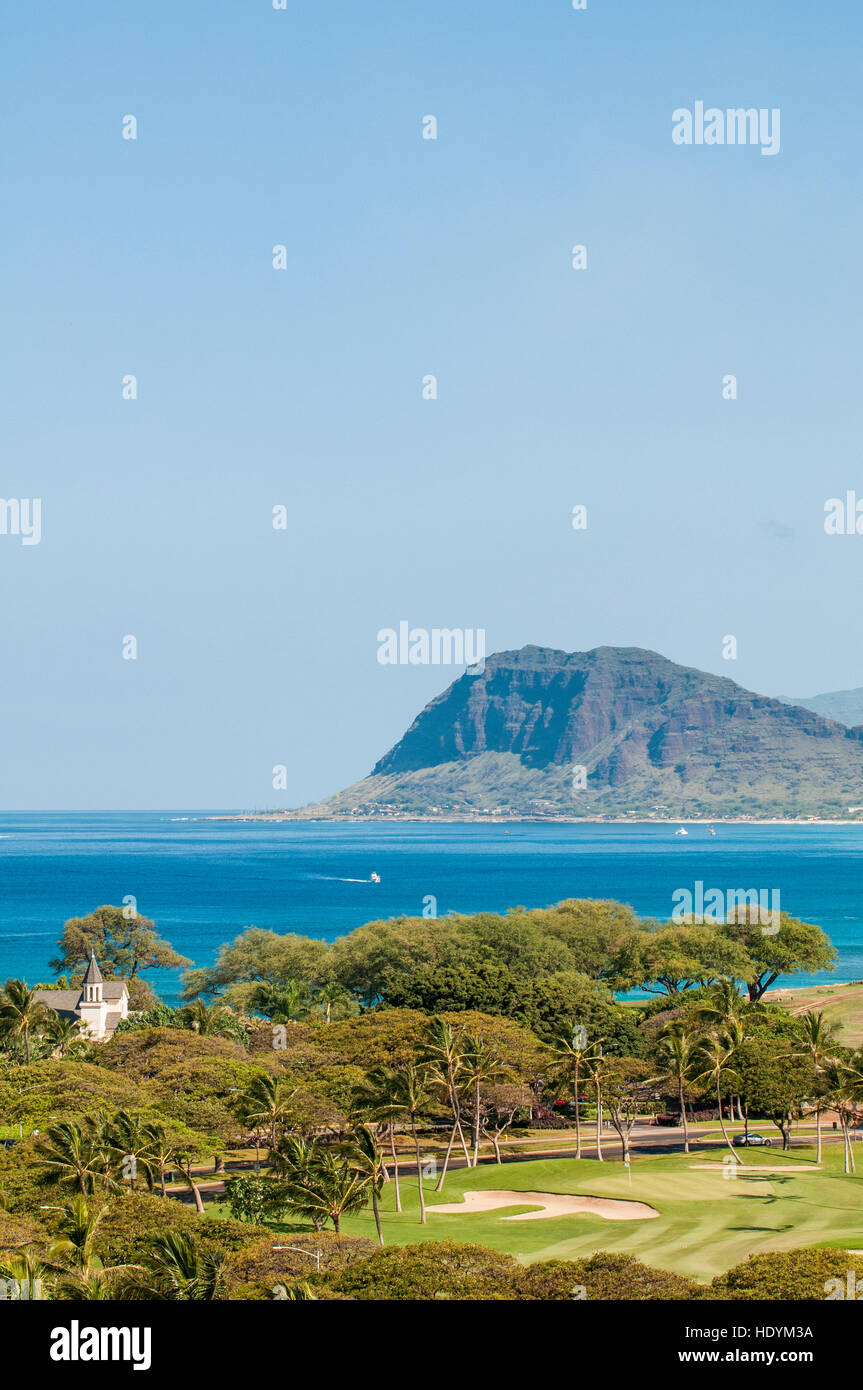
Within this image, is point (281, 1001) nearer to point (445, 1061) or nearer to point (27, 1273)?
point (445, 1061)

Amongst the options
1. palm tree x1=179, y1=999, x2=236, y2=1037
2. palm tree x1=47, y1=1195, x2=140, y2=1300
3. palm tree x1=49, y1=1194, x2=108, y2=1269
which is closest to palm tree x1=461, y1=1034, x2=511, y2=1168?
palm tree x1=179, y1=999, x2=236, y2=1037

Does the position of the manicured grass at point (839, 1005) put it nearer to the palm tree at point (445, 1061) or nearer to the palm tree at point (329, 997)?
the palm tree at point (329, 997)

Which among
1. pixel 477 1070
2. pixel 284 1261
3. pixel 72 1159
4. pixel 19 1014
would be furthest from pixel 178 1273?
pixel 19 1014

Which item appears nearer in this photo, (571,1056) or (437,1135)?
(571,1056)

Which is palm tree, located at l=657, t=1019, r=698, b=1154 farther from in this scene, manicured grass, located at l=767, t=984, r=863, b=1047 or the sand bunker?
manicured grass, located at l=767, t=984, r=863, b=1047

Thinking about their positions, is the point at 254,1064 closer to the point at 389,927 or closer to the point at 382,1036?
the point at 382,1036

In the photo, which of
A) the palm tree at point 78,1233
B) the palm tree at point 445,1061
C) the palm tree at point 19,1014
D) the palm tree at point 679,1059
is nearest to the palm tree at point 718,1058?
the palm tree at point 679,1059
